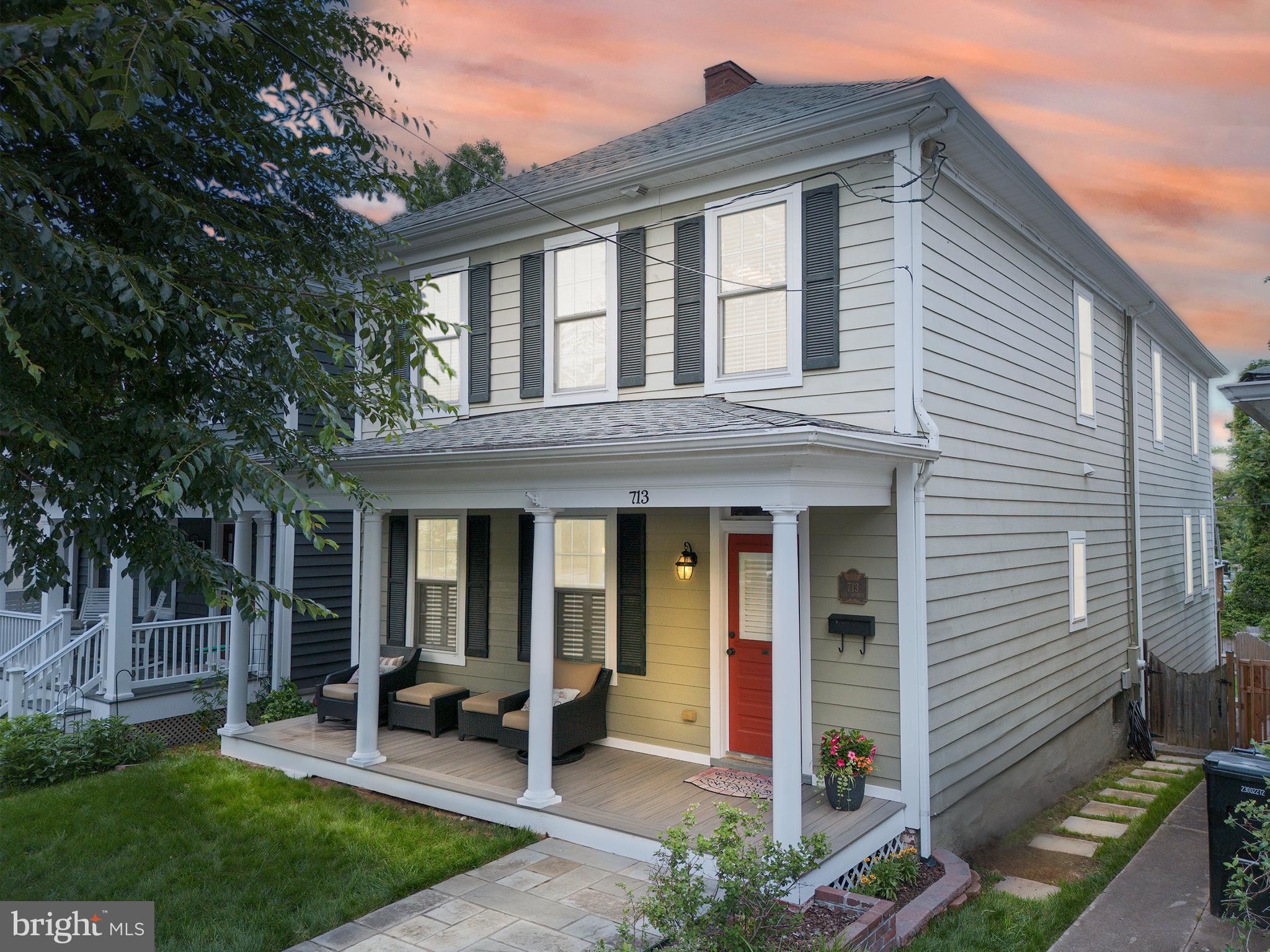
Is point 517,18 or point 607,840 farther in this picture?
point 517,18

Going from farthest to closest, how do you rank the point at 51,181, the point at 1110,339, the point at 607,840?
the point at 1110,339 → the point at 607,840 → the point at 51,181

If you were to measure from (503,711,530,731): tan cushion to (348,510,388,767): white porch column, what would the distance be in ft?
4.31

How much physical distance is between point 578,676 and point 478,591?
192cm

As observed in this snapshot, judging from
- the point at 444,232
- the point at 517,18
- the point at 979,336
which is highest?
the point at 517,18

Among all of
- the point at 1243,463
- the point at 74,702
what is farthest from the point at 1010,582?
the point at 1243,463

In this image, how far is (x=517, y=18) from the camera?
9891 millimetres

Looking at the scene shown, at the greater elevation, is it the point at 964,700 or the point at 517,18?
A: the point at 517,18

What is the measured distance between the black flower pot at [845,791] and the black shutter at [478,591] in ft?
15.0

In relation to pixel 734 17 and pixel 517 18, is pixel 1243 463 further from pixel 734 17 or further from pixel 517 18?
pixel 517 18

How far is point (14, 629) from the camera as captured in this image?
11898mm

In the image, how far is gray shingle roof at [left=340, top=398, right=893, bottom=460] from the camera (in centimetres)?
635

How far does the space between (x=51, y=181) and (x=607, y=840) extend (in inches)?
235

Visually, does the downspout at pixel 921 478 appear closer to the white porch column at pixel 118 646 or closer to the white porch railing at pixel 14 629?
the white porch column at pixel 118 646

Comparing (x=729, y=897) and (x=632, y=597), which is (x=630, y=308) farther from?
(x=729, y=897)
